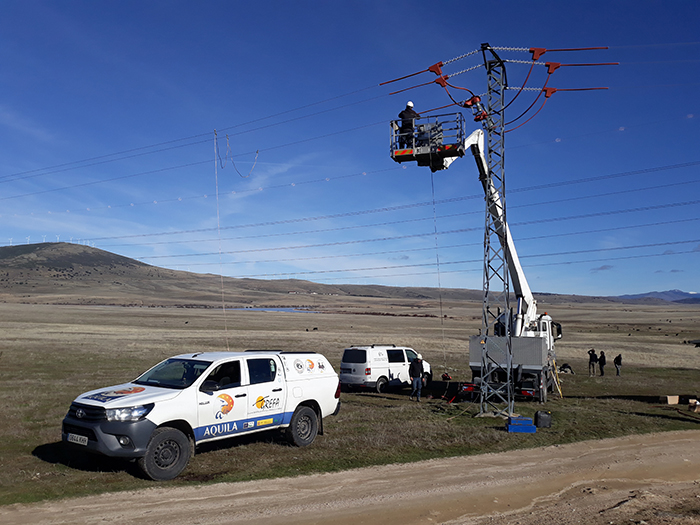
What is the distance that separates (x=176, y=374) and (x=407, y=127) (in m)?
10.6

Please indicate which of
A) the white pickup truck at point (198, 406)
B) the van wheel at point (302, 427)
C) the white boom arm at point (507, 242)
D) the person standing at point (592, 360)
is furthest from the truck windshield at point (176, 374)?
the person standing at point (592, 360)

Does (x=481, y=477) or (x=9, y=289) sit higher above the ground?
(x=9, y=289)

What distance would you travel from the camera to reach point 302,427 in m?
12.1

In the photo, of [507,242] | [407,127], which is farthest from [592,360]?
[407,127]

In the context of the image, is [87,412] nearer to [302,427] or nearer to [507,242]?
[302,427]

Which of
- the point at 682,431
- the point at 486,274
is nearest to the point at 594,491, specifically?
the point at 682,431

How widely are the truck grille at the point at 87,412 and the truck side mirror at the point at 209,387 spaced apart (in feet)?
5.79

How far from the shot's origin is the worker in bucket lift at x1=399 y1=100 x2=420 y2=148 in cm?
1697

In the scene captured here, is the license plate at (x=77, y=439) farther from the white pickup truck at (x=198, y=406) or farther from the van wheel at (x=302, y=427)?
the van wheel at (x=302, y=427)

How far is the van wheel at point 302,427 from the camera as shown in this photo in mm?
11766

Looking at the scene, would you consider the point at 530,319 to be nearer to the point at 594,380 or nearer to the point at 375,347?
the point at 375,347

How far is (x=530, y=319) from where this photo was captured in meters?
21.5

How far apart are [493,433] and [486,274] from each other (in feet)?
16.7

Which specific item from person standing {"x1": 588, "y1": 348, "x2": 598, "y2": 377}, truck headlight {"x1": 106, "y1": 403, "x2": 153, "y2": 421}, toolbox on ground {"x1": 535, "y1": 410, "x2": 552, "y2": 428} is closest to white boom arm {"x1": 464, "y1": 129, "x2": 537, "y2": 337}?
toolbox on ground {"x1": 535, "y1": 410, "x2": 552, "y2": 428}
